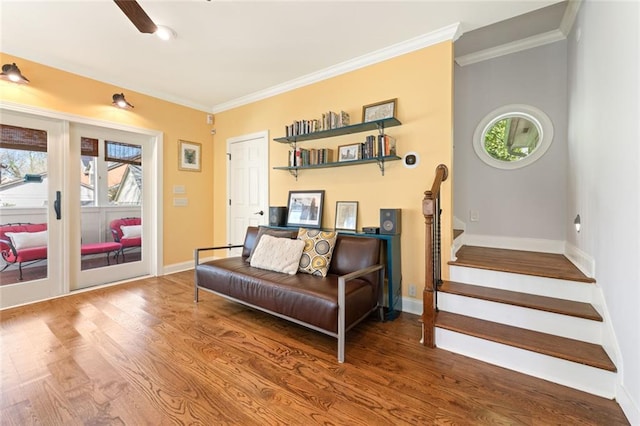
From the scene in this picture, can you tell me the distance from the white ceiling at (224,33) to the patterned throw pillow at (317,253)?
1.98 meters

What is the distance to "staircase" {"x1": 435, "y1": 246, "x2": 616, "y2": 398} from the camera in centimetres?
162

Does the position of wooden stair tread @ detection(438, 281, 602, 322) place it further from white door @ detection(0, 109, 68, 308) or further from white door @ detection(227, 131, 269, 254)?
white door @ detection(0, 109, 68, 308)

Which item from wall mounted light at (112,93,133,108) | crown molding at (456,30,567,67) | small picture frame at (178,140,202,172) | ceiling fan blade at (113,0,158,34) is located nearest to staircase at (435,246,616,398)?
crown molding at (456,30,567,67)

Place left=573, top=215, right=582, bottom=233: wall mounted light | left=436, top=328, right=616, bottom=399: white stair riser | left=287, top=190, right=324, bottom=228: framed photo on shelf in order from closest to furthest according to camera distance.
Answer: left=436, top=328, right=616, bottom=399: white stair riser < left=573, top=215, right=582, bottom=233: wall mounted light < left=287, top=190, right=324, bottom=228: framed photo on shelf

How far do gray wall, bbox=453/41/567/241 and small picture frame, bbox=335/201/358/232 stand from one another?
5.01 feet

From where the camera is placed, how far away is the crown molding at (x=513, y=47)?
2885mm

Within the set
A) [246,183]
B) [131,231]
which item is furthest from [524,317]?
[131,231]

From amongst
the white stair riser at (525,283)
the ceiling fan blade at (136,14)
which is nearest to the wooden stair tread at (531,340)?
the white stair riser at (525,283)

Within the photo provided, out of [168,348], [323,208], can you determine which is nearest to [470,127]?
[323,208]

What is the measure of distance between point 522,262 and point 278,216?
8.82 feet

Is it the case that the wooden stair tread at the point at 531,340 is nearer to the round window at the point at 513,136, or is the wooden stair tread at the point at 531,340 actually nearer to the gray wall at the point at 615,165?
the gray wall at the point at 615,165

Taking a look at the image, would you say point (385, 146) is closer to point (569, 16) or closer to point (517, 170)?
point (517, 170)

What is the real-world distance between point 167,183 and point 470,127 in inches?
172

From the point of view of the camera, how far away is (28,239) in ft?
9.73
